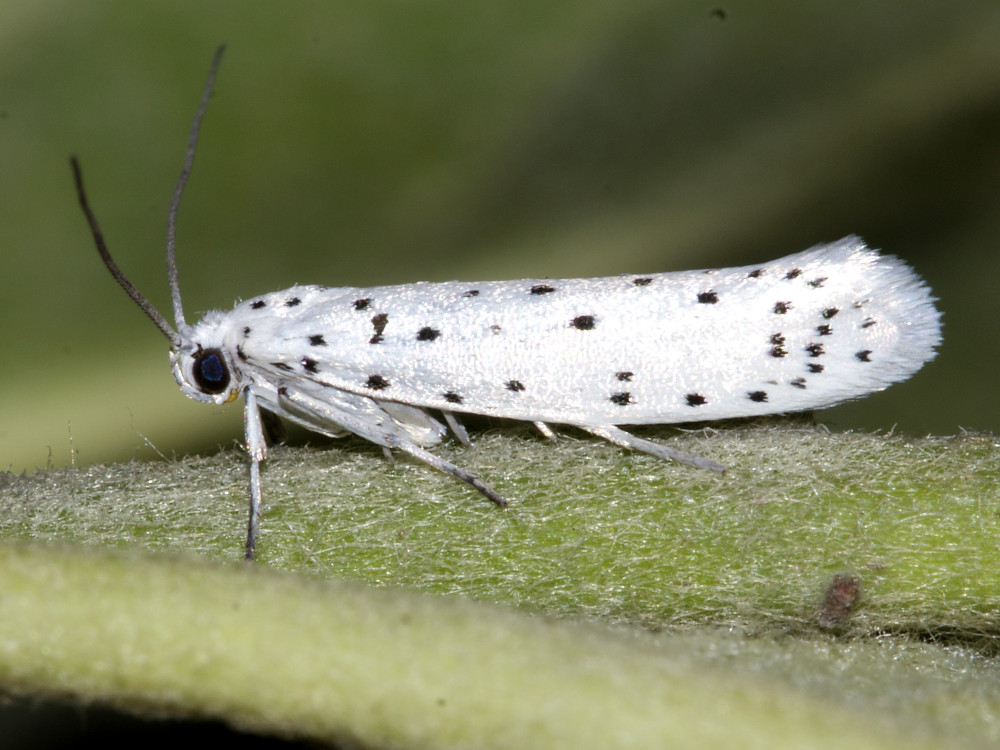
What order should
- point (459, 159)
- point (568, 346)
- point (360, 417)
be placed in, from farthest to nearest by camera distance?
point (459, 159) → point (360, 417) → point (568, 346)

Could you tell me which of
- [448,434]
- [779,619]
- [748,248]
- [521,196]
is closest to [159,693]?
[779,619]

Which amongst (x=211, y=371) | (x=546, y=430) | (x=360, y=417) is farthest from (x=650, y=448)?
(x=211, y=371)

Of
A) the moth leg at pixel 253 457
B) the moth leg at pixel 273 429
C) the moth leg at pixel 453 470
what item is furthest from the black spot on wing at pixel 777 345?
the moth leg at pixel 273 429

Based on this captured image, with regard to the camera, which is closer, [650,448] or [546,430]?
[650,448]

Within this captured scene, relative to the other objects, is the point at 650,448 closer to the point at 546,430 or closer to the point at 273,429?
the point at 546,430

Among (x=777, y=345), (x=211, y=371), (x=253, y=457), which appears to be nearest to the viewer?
(x=253, y=457)

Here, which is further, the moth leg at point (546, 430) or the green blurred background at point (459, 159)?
the green blurred background at point (459, 159)

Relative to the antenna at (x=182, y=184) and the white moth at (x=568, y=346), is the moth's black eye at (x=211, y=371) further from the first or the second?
the antenna at (x=182, y=184)
